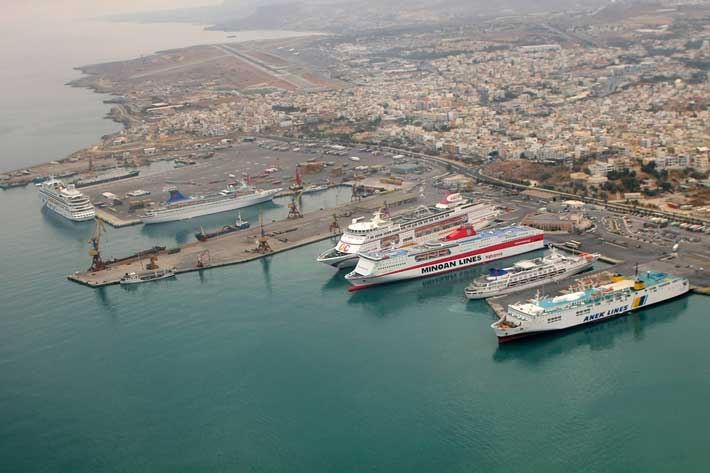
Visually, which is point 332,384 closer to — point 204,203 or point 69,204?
point 204,203

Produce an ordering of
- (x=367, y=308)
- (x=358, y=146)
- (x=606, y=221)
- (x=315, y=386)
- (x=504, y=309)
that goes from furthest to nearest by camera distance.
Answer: (x=358, y=146), (x=606, y=221), (x=367, y=308), (x=504, y=309), (x=315, y=386)

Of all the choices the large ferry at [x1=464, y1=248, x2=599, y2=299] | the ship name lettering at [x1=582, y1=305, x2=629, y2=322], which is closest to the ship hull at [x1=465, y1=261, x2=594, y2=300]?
the large ferry at [x1=464, y1=248, x2=599, y2=299]

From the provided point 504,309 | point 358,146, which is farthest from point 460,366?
point 358,146

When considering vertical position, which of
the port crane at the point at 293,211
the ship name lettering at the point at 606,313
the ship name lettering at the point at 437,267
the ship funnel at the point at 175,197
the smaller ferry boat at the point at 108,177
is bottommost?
the smaller ferry boat at the point at 108,177

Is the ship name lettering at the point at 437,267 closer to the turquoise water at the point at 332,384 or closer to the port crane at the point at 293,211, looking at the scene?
the turquoise water at the point at 332,384

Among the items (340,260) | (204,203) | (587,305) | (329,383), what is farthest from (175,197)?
(587,305)

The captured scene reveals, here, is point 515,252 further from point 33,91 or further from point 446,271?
point 33,91

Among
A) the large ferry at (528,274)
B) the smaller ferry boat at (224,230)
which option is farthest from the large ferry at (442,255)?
the smaller ferry boat at (224,230)
